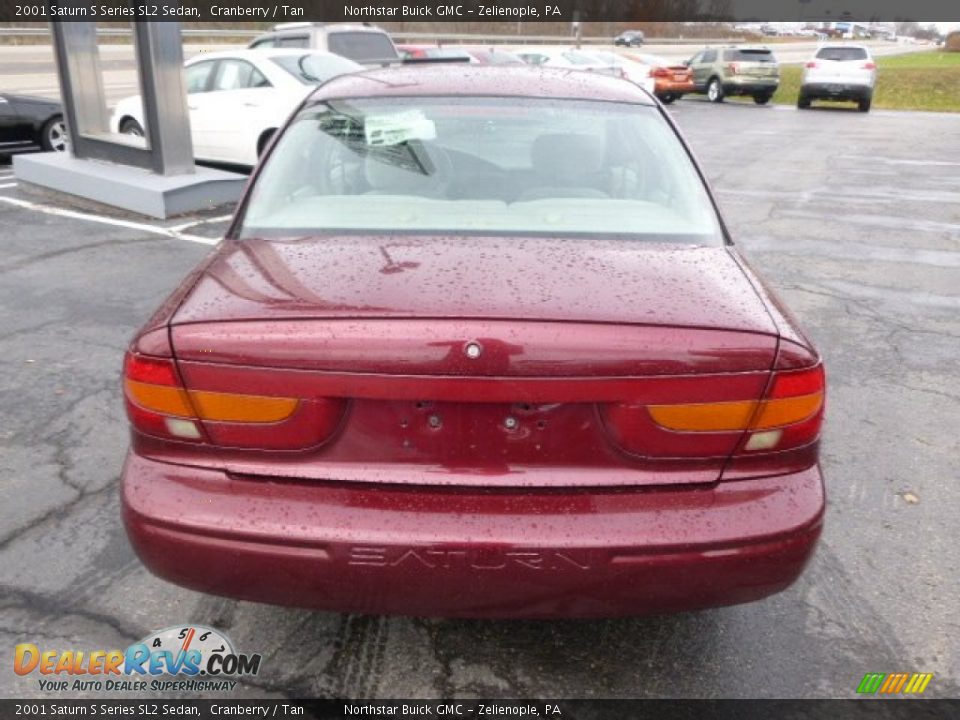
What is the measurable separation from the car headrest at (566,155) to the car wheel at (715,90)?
81.5 feet

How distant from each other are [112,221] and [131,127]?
3.17m

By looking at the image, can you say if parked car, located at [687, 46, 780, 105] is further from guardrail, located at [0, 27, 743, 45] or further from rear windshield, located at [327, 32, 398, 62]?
rear windshield, located at [327, 32, 398, 62]

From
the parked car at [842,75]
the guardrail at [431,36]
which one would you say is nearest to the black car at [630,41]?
the guardrail at [431,36]

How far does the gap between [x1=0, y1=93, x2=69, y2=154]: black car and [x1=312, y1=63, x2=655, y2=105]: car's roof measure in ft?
28.6

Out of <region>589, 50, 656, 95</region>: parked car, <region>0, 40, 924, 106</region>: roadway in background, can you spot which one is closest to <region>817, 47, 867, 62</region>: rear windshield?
<region>589, 50, 656, 95</region>: parked car

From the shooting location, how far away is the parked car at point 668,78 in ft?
79.8

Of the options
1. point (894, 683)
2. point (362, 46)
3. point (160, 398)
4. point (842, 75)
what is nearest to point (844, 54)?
point (842, 75)

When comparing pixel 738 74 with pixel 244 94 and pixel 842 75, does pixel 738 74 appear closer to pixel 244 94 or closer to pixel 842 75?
pixel 842 75

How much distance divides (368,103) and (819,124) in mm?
18962

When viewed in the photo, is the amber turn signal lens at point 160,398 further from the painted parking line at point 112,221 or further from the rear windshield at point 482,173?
the painted parking line at point 112,221

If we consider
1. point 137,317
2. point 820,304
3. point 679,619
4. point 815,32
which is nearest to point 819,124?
point 820,304

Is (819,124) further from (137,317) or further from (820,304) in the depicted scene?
(137,317)

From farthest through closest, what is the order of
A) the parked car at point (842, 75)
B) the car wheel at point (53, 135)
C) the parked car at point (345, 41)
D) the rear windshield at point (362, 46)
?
1. the parked car at point (842, 75)
2. the rear windshield at point (362, 46)
3. the parked car at point (345, 41)
4. the car wheel at point (53, 135)

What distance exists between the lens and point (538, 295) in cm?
202
